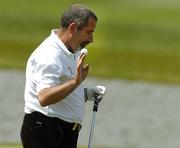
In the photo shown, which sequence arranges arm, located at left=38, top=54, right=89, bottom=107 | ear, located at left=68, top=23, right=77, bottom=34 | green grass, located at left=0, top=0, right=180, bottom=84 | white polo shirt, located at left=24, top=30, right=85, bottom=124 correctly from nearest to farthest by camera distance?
arm, located at left=38, top=54, right=89, bottom=107, white polo shirt, located at left=24, top=30, right=85, bottom=124, ear, located at left=68, top=23, right=77, bottom=34, green grass, located at left=0, top=0, right=180, bottom=84

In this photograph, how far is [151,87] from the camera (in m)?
16.5

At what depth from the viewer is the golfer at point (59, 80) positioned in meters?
6.29

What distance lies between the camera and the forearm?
6082 mm

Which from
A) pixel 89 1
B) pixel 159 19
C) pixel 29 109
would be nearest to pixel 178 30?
pixel 159 19

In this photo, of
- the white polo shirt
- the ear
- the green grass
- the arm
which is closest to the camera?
the arm

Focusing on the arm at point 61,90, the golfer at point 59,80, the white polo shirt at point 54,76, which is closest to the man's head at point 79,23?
the golfer at point 59,80

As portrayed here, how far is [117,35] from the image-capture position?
19.6 m

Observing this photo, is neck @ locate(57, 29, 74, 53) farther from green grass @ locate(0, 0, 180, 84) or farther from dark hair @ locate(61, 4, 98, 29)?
green grass @ locate(0, 0, 180, 84)

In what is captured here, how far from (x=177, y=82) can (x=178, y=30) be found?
2411mm

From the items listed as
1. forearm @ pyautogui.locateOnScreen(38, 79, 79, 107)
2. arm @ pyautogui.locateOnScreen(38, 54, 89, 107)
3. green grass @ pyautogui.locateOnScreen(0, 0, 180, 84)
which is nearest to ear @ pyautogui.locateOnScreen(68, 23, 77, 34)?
arm @ pyautogui.locateOnScreen(38, 54, 89, 107)

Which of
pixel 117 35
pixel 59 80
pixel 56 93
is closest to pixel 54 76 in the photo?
pixel 59 80

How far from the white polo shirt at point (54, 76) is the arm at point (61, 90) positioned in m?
0.07

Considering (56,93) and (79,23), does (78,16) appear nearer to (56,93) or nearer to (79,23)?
(79,23)

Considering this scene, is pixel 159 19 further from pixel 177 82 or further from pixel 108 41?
pixel 177 82
